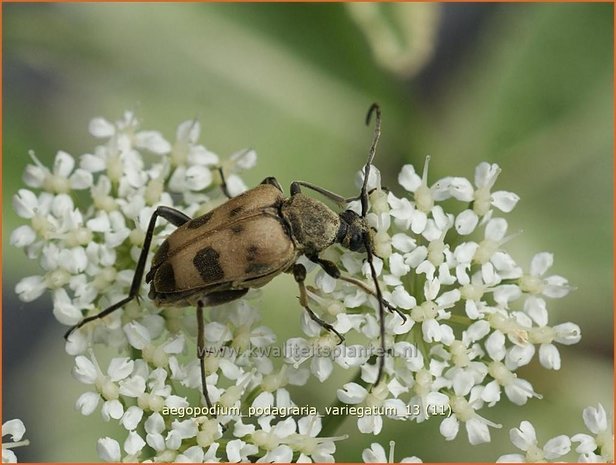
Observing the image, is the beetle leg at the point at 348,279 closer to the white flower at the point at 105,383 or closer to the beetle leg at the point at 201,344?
the beetle leg at the point at 201,344

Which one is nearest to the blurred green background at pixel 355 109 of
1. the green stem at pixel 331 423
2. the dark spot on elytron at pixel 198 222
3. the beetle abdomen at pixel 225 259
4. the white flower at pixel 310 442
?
the dark spot on elytron at pixel 198 222

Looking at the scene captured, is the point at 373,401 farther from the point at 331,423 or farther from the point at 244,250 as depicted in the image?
the point at 244,250

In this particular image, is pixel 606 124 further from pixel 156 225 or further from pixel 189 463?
pixel 189 463

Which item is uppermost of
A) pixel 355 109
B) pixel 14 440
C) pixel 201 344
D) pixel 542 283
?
pixel 355 109

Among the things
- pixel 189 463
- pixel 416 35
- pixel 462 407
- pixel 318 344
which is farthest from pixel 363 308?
pixel 416 35

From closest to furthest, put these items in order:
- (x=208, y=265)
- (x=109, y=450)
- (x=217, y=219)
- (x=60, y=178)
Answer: (x=109, y=450), (x=208, y=265), (x=217, y=219), (x=60, y=178)

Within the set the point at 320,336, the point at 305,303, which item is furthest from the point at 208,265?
the point at 320,336
